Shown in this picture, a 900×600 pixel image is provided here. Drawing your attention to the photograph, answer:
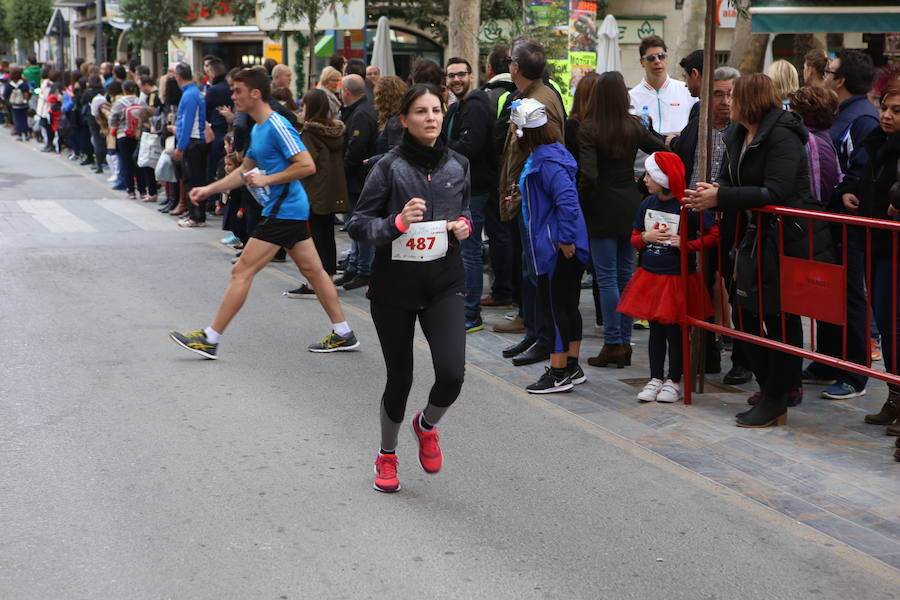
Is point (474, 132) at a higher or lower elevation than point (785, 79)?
lower

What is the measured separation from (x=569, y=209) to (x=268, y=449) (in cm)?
238

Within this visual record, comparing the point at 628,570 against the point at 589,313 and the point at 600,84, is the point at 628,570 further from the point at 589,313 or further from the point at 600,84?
the point at 589,313

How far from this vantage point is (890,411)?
21.6 ft

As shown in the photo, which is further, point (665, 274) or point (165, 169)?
point (165, 169)

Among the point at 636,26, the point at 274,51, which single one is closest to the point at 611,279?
the point at 636,26

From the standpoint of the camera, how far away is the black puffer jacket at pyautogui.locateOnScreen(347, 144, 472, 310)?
5.25m

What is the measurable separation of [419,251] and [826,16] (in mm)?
9319

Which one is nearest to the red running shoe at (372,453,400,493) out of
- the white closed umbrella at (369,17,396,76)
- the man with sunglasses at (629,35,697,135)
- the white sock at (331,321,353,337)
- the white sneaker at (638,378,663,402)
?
the white sneaker at (638,378,663,402)

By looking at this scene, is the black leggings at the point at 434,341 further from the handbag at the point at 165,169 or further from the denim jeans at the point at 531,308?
the handbag at the point at 165,169

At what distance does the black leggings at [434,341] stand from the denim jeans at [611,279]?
2.72m

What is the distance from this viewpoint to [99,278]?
36.6 feet

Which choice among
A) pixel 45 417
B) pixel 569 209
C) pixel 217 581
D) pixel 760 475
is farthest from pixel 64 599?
pixel 569 209

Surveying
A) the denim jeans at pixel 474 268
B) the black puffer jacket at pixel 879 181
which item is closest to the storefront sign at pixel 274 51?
the denim jeans at pixel 474 268

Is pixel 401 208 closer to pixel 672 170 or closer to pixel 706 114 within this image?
pixel 672 170
